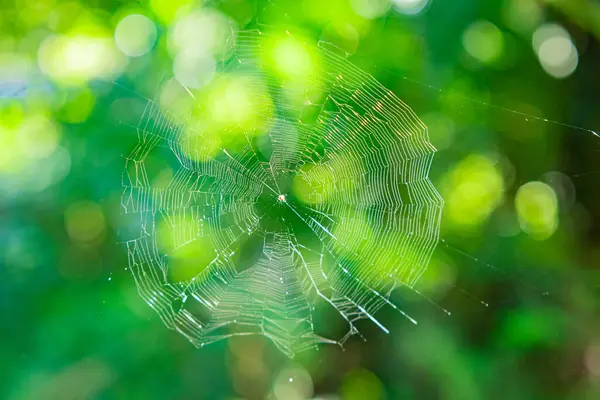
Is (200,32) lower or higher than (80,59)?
higher

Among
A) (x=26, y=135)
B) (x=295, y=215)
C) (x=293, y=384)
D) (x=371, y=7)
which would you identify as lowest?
(x=293, y=384)

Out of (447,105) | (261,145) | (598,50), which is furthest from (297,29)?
(598,50)

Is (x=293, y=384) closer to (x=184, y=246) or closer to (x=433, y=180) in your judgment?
(x=184, y=246)

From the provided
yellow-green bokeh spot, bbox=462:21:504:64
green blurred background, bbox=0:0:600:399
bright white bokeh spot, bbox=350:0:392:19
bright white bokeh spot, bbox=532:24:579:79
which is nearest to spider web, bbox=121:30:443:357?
green blurred background, bbox=0:0:600:399

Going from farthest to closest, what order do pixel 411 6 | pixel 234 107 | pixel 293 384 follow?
pixel 293 384, pixel 234 107, pixel 411 6

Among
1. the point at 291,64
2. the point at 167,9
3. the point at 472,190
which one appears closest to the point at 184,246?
the point at 291,64
